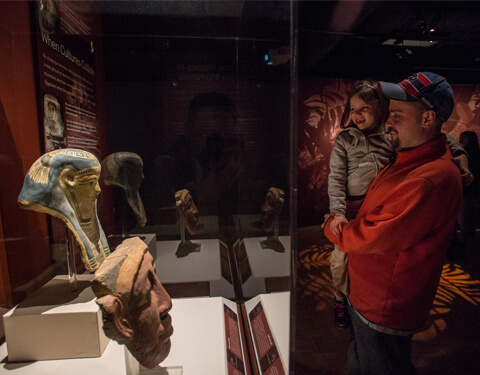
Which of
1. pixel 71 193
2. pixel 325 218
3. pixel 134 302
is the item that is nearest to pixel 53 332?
pixel 71 193

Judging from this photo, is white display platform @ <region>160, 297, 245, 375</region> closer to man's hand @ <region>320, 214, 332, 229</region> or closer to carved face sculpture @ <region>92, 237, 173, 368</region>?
carved face sculpture @ <region>92, 237, 173, 368</region>

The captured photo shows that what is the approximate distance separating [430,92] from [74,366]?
1.73m

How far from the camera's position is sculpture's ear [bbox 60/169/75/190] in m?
1.34

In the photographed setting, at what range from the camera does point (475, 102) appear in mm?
840

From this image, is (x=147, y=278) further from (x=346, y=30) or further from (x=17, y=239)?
(x=17, y=239)

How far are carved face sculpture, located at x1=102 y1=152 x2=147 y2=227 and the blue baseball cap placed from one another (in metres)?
1.31

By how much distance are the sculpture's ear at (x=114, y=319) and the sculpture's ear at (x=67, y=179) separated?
0.75 metres

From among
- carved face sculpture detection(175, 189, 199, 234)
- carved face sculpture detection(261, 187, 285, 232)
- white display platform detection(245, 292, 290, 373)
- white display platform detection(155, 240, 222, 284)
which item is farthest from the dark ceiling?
white display platform detection(155, 240, 222, 284)

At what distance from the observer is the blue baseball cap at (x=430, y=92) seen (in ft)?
2.70

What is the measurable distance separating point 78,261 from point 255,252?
112 cm

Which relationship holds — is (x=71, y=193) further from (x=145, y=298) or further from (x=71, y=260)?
(x=145, y=298)

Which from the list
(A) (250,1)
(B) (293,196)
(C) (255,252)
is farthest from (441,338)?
(A) (250,1)

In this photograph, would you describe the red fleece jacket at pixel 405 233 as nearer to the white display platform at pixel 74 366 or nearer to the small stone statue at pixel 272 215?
the small stone statue at pixel 272 215

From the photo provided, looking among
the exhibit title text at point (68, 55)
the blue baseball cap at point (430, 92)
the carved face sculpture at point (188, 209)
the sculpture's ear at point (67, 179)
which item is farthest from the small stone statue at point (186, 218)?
the blue baseball cap at point (430, 92)
